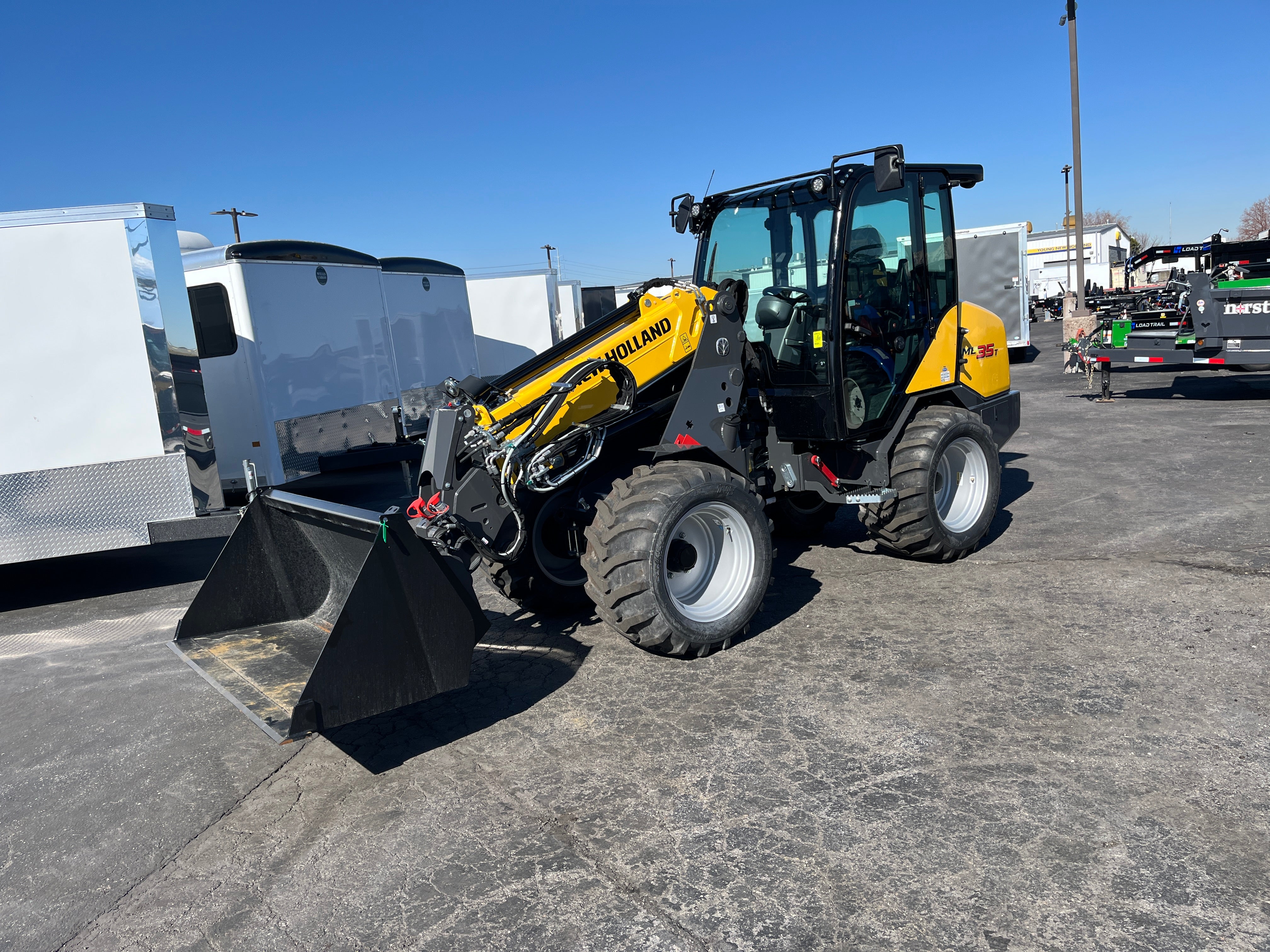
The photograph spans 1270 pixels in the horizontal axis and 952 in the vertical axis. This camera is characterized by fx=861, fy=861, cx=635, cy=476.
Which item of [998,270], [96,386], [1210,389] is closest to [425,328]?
[96,386]

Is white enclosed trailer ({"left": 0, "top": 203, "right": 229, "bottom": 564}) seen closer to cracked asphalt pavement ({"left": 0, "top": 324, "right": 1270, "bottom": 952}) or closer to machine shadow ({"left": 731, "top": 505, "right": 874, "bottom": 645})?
cracked asphalt pavement ({"left": 0, "top": 324, "right": 1270, "bottom": 952})

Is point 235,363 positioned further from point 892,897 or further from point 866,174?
point 892,897

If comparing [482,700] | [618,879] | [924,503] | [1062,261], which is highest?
[1062,261]

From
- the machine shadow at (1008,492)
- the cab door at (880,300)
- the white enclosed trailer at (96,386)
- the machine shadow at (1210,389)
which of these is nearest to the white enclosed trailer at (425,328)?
the white enclosed trailer at (96,386)

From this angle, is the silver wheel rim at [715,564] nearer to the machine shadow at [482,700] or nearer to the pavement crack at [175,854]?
the machine shadow at [482,700]

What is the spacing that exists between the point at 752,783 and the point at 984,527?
3718mm

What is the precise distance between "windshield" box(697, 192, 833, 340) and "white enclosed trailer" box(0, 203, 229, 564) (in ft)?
13.6

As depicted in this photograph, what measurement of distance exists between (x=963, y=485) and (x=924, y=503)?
94 cm

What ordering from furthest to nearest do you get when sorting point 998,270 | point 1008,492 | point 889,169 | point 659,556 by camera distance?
point 998,270
point 1008,492
point 889,169
point 659,556

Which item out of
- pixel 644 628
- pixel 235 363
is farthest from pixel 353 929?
pixel 235 363

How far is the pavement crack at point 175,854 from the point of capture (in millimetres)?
3051

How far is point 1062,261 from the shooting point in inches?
1834

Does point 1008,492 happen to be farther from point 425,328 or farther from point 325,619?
point 425,328

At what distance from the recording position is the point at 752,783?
3594 millimetres
